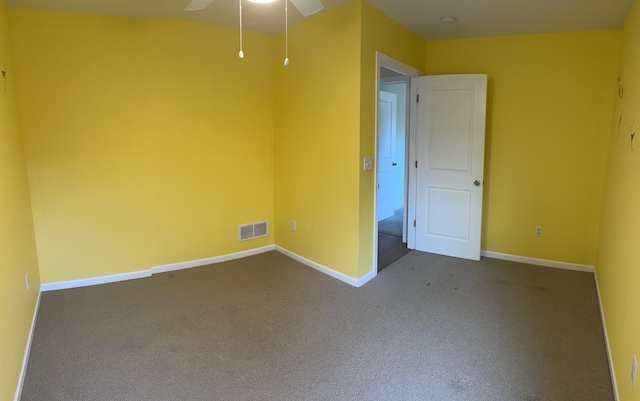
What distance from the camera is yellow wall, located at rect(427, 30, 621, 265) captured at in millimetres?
3754

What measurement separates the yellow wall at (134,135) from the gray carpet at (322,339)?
1.42ft

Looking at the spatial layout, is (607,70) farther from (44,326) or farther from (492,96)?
(44,326)

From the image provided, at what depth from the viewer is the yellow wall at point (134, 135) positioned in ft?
10.8

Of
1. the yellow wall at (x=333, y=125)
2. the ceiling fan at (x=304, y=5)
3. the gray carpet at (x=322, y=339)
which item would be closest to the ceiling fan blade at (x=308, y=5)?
the ceiling fan at (x=304, y=5)

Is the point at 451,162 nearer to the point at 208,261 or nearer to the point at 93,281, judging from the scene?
the point at 208,261

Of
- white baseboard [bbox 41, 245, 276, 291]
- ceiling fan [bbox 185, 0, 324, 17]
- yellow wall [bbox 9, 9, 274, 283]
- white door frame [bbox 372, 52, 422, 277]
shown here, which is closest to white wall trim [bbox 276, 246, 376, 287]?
white door frame [bbox 372, 52, 422, 277]

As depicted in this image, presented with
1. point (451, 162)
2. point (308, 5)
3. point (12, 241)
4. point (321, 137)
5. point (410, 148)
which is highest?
point (308, 5)

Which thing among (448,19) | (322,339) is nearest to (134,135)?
(322,339)

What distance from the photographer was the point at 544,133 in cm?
400

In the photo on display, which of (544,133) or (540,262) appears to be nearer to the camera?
(544,133)

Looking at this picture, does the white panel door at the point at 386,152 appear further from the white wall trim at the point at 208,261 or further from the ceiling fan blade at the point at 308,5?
the ceiling fan blade at the point at 308,5

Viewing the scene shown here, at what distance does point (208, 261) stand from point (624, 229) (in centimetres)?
367

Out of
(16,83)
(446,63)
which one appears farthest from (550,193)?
(16,83)

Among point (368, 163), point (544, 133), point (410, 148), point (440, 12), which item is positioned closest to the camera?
point (440, 12)
